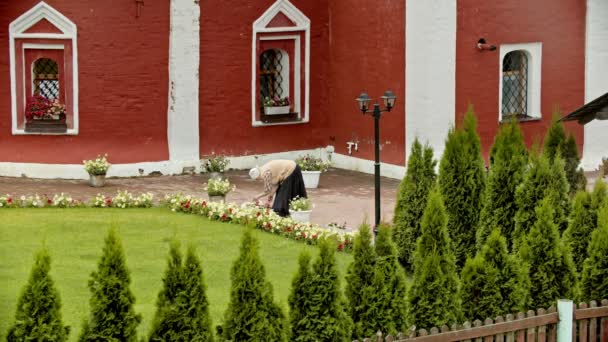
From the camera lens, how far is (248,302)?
11578 millimetres

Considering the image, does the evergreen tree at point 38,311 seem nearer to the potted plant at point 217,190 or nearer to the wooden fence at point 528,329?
the wooden fence at point 528,329

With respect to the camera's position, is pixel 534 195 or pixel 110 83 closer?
pixel 534 195

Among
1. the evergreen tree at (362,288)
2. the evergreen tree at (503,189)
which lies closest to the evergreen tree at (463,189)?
the evergreen tree at (503,189)

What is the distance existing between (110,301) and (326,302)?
186 centimetres

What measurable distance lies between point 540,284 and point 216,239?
6.24 metres

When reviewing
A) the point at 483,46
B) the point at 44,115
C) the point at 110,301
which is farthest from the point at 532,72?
the point at 110,301

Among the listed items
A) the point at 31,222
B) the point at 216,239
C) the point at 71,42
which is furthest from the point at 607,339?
the point at 71,42

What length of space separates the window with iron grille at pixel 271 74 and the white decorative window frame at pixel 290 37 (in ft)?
0.90

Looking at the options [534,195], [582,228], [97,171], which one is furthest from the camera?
[97,171]

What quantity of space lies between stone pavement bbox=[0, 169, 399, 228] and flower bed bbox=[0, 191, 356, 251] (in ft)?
2.12

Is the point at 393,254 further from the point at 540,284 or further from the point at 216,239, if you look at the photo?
the point at 216,239

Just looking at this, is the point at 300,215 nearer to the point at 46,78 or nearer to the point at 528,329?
the point at 46,78

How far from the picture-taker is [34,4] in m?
22.9

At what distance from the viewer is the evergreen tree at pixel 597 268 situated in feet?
43.4
